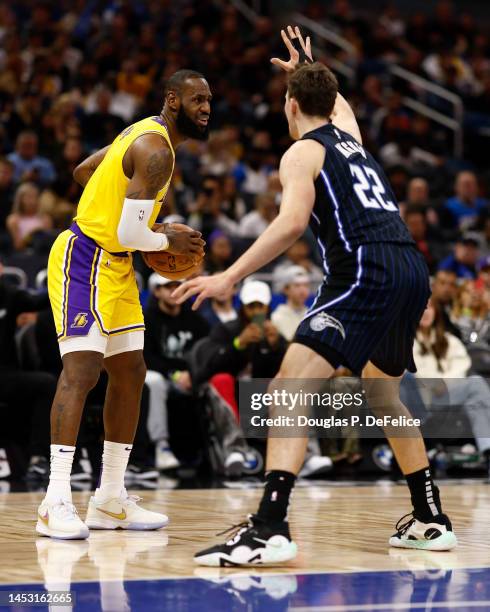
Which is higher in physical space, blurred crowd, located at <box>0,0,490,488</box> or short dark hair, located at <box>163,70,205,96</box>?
blurred crowd, located at <box>0,0,490,488</box>

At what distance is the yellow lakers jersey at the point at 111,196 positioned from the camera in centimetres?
568

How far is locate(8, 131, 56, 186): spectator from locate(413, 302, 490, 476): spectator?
4.97 meters

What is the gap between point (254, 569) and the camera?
461 centimetres

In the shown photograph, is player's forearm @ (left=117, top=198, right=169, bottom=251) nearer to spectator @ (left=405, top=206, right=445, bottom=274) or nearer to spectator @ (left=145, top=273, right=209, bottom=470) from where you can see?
spectator @ (left=145, top=273, right=209, bottom=470)

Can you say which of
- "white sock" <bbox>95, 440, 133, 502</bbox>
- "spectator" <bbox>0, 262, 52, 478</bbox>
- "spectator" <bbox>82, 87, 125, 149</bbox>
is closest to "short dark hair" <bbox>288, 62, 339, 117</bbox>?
"white sock" <bbox>95, 440, 133, 502</bbox>

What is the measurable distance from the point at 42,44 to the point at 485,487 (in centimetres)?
997

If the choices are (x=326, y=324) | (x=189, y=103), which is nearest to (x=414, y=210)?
(x=189, y=103)

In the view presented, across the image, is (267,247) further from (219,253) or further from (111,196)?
(219,253)

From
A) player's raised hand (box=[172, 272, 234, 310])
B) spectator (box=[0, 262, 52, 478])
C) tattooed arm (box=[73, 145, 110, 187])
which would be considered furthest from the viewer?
spectator (box=[0, 262, 52, 478])

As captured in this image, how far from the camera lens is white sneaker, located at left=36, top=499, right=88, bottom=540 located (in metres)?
5.39

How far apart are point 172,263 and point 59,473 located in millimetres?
1197

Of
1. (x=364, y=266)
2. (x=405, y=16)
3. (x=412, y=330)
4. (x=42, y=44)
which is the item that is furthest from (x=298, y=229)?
(x=405, y=16)

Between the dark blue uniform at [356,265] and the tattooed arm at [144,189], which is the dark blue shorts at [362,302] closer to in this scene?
the dark blue uniform at [356,265]

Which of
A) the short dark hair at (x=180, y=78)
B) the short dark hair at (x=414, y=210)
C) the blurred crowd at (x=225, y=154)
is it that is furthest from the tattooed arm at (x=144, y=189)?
the short dark hair at (x=414, y=210)
